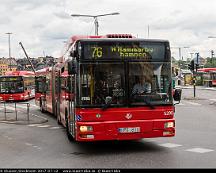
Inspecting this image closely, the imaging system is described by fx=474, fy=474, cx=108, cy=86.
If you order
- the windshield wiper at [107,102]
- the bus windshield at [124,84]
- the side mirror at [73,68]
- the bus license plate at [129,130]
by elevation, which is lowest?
the bus license plate at [129,130]

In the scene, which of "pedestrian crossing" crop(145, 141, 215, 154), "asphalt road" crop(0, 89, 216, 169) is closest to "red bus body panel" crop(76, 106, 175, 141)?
"asphalt road" crop(0, 89, 216, 169)

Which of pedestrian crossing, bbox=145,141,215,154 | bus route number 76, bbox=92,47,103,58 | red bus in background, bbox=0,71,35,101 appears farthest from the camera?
red bus in background, bbox=0,71,35,101

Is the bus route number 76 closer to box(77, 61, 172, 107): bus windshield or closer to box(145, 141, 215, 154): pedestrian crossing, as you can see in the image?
box(77, 61, 172, 107): bus windshield

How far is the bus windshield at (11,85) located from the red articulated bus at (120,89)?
3158cm

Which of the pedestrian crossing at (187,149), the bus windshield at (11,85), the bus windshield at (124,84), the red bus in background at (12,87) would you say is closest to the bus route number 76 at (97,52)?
the bus windshield at (124,84)

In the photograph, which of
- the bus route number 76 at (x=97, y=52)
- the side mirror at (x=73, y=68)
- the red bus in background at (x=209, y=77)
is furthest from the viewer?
the red bus in background at (x=209, y=77)

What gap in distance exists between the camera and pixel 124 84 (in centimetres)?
1166

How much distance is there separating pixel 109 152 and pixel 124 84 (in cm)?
181

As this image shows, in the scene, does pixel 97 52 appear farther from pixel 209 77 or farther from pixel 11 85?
pixel 209 77

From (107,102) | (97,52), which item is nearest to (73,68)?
(97,52)

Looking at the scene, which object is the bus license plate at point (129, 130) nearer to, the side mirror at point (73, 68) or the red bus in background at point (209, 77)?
the side mirror at point (73, 68)

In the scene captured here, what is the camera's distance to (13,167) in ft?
33.1

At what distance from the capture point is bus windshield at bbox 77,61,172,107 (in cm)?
1152

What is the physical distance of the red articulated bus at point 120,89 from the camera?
11.5 m
